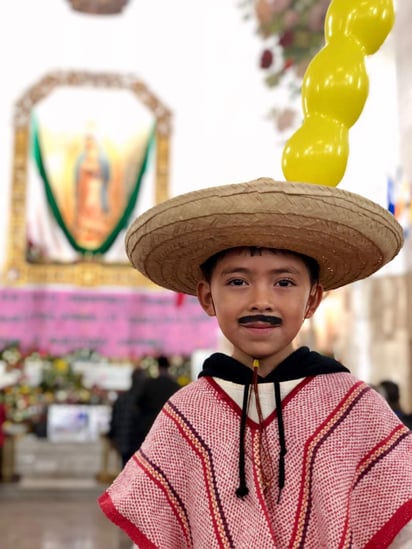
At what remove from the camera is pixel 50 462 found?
Result: 11.7 metres

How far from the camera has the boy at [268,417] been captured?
161cm

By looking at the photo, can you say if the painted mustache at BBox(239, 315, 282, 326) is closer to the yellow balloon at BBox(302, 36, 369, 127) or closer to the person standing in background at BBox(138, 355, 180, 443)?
the yellow balloon at BBox(302, 36, 369, 127)

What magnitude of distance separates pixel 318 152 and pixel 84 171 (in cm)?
1414

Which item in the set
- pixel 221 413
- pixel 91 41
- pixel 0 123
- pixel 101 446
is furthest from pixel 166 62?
pixel 221 413

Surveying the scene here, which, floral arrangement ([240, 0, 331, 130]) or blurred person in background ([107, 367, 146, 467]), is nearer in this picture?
blurred person in background ([107, 367, 146, 467])

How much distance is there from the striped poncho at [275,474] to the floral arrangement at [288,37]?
32.7 feet

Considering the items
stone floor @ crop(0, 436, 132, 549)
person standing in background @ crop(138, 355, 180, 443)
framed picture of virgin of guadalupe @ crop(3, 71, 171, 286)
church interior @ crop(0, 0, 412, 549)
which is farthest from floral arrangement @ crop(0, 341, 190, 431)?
person standing in background @ crop(138, 355, 180, 443)

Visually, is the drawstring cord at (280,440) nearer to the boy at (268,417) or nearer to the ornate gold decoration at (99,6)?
the boy at (268,417)

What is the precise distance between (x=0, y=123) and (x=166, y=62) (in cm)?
346

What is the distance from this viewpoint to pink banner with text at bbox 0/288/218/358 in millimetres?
15008

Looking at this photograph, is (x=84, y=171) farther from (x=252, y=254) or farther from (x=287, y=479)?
(x=287, y=479)

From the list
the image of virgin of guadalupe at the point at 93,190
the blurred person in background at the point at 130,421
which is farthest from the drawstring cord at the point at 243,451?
the image of virgin of guadalupe at the point at 93,190

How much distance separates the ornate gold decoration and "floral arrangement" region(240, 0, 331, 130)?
2990mm

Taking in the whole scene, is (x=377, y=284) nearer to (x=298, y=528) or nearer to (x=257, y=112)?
(x=257, y=112)
